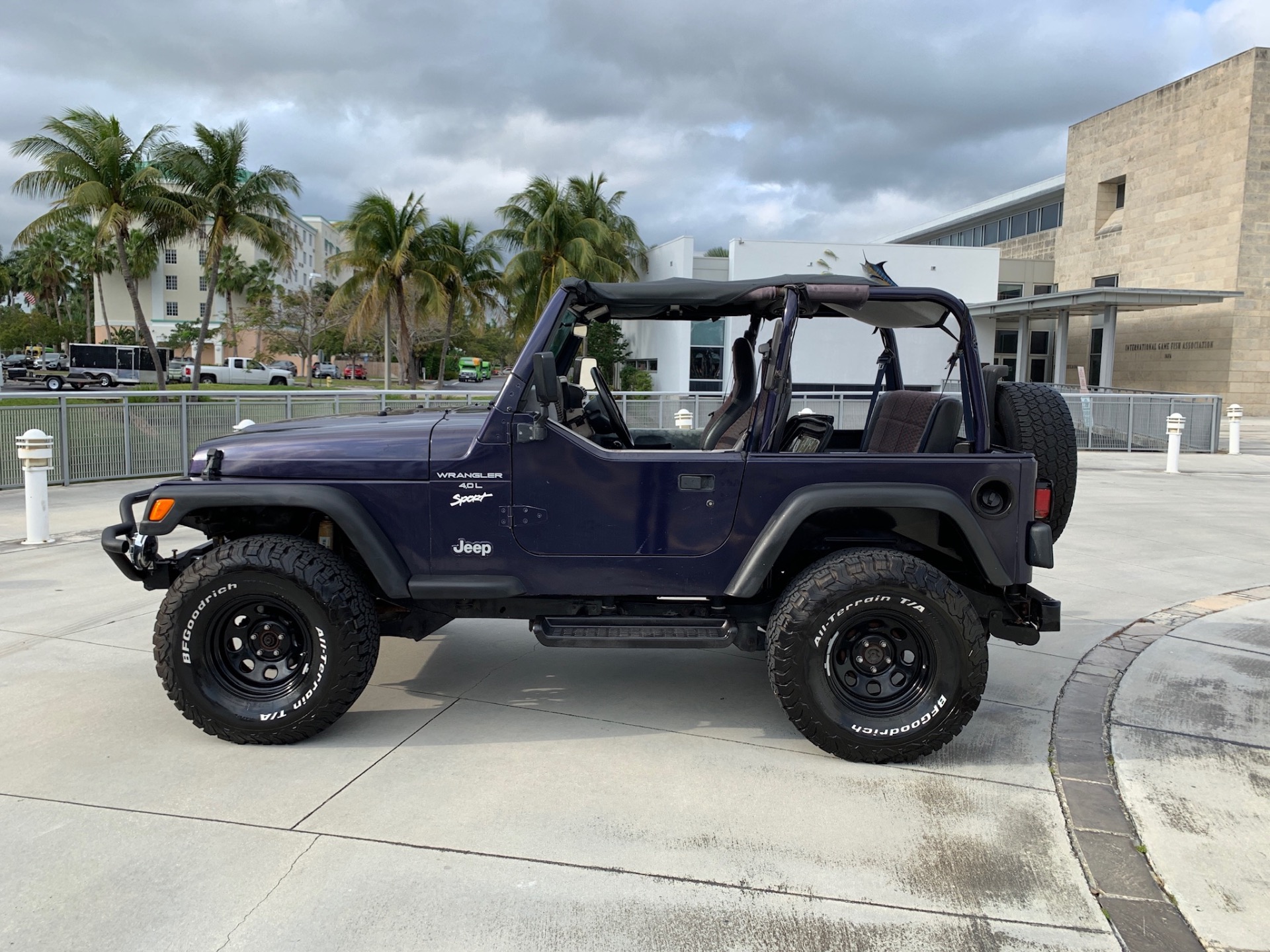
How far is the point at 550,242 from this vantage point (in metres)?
35.7

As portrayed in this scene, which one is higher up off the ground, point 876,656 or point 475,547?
point 475,547

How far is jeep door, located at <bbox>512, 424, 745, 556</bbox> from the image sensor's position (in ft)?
12.5

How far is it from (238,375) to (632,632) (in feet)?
166

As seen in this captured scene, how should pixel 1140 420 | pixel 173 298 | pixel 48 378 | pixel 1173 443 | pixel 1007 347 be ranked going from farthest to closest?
pixel 173 298, pixel 1007 347, pixel 48 378, pixel 1140 420, pixel 1173 443

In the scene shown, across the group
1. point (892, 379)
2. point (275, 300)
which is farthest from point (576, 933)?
point (275, 300)

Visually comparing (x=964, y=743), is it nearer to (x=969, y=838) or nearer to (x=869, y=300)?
(x=969, y=838)

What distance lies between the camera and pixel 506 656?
5.28 metres

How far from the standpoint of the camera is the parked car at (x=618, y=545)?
378 cm

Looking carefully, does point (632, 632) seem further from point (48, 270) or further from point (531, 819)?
point (48, 270)

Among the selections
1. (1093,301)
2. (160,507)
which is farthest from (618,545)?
(1093,301)

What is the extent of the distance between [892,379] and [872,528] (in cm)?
129

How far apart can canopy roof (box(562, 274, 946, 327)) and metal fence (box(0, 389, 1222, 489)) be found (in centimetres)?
366

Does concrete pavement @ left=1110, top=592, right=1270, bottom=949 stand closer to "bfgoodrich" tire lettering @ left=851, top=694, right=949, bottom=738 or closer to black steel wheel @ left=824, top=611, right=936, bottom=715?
"bfgoodrich" tire lettering @ left=851, top=694, right=949, bottom=738

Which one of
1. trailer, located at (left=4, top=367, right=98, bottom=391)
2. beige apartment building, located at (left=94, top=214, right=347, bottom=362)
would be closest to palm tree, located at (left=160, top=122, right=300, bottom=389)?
trailer, located at (left=4, top=367, right=98, bottom=391)
